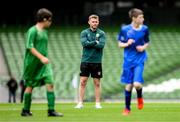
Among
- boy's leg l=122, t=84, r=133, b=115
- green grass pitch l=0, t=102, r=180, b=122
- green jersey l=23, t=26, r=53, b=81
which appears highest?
green jersey l=23, t=26, r=53, b=81

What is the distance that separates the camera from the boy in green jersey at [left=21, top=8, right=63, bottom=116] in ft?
46.0

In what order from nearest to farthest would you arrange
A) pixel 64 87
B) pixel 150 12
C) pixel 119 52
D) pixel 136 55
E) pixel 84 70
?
pixel 136 55, pixel 84 70, pixel 64 87, pixel 119 52, pixel 150 12

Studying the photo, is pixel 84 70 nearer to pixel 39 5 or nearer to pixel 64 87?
pixel 64 87

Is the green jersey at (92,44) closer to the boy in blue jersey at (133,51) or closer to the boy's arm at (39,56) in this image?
the boy in blue jersey at (133,51)

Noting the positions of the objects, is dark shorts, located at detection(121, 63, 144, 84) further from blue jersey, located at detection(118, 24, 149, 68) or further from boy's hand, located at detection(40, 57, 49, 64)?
boy's hand, located at detection(40, 57, 49, 64)

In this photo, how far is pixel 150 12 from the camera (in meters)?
39.6

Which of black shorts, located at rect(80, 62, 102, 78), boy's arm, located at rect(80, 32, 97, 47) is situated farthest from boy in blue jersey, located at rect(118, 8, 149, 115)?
black shorts, located at rect(80, 62, 102, 78)

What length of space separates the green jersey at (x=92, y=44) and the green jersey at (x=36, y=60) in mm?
2420

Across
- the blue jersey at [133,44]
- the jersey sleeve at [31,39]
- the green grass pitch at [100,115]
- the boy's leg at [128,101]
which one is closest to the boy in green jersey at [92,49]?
the green grass pitch at [100,115]

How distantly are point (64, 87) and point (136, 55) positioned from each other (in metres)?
15.1

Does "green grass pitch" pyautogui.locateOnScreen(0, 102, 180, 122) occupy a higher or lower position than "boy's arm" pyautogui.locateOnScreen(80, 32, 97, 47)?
lower

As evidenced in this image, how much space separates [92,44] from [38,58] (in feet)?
8.63

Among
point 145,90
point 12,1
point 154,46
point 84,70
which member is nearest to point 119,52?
point 154,46

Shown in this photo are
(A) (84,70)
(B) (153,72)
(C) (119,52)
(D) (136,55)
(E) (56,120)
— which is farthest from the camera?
(C) (119,52)
